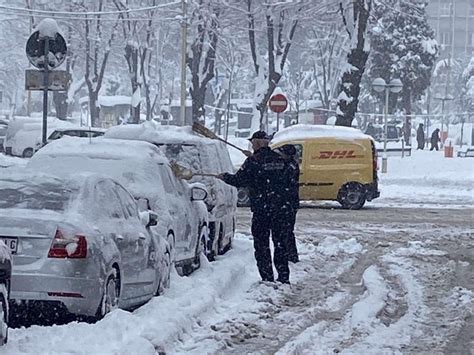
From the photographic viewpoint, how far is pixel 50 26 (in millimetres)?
16547

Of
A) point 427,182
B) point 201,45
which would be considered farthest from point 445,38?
point 427,182

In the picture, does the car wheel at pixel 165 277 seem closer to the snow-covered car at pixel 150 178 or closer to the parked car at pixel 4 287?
the snow-covered car at pixel 150 178

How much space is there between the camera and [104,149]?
13.9 meters

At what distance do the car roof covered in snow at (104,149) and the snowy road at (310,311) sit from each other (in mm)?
1622

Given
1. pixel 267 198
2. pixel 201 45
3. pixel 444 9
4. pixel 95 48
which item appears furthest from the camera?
pixel 444 9

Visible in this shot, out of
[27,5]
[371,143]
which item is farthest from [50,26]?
[27,5]

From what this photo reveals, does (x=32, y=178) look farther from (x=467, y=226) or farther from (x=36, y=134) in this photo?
(x=36, y=134)

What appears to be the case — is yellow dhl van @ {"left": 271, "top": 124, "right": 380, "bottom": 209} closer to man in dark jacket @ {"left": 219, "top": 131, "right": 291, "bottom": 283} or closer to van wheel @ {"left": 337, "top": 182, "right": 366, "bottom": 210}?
van wheel @ {"left": 337, "top": 182, "right": 366, "bottom": 210}

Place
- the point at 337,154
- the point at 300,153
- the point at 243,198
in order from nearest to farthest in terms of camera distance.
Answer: the point at 300,153 < the point at 337,154 < the point at 243,198

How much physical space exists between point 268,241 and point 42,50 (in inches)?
205

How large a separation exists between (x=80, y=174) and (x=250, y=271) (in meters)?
4.17

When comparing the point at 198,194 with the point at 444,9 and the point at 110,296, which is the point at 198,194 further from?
the point at 444,9

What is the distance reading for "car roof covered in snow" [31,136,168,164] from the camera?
13750 millimetres

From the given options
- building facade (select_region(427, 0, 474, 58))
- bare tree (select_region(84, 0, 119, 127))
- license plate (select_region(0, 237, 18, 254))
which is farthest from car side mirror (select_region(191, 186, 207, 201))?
building facade (select_region(427, 0, 474, 58))
